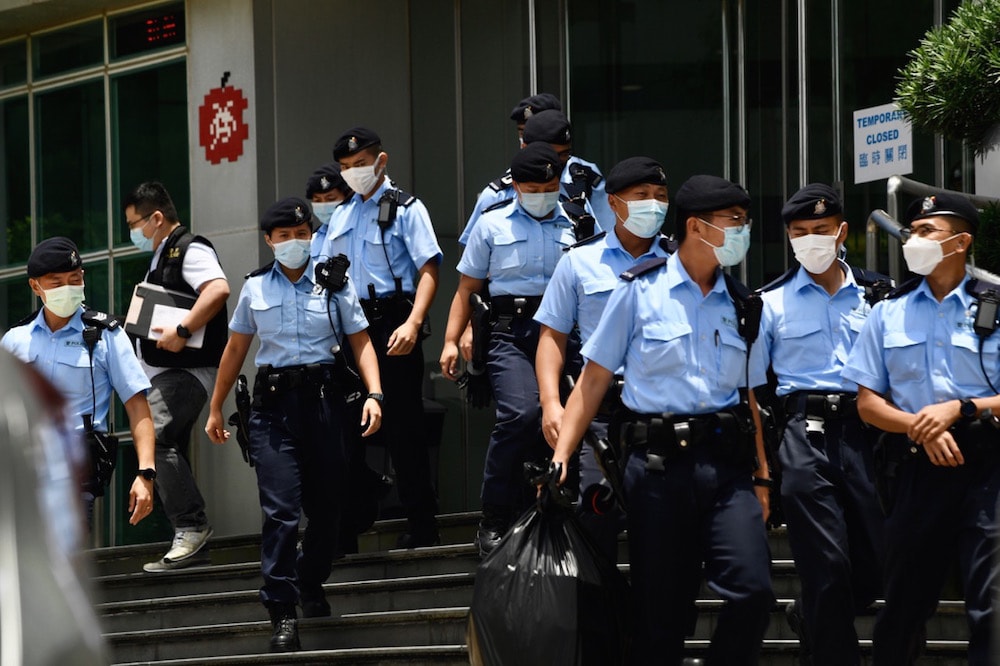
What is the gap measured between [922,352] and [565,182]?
302cm

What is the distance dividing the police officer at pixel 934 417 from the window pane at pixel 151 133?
335 inches

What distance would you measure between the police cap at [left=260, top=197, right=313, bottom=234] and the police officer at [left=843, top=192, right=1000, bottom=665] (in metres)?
3.23

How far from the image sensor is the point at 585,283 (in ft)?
25.1

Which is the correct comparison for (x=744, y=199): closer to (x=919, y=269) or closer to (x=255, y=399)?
(x=919, y=269)

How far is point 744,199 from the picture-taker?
22.2 ft

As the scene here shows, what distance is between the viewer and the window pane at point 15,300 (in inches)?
637

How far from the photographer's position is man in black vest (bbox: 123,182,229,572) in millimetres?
10812

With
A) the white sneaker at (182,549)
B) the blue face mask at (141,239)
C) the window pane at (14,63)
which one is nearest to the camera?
the white sneaker at (182,549)

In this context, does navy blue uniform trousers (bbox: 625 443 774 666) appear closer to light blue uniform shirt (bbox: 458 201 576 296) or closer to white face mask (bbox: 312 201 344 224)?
light blue uniform shirt (bbox: 458 201 576 296)

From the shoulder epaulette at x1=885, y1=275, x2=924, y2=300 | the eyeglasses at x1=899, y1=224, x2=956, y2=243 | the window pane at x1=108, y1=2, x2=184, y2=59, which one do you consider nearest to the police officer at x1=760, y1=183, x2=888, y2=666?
the shoulder epaulette at x1=885, y1=275, x2=924, y2=300

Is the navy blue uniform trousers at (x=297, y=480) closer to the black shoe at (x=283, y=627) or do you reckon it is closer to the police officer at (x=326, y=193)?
the black shoe at (x=283, y=627)

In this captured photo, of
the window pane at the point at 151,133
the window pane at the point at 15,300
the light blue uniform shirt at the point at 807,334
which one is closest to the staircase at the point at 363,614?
the light blue uniform shirt at the point at 807,334

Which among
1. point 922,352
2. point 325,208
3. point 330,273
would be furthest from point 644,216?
point 325,208

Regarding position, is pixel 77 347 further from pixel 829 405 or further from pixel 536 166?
pixel 829 405
